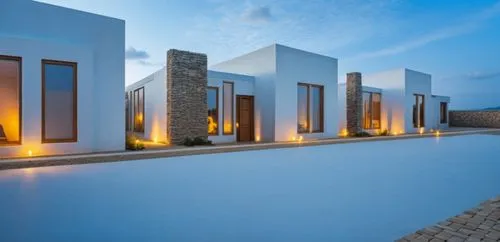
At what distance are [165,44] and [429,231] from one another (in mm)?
19355

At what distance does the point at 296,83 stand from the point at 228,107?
3268 millimetres

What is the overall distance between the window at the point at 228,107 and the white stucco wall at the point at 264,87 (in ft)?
4.22

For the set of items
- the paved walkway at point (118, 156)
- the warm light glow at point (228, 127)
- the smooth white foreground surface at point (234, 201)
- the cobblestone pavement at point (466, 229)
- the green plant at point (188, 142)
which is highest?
the warm light glow at point (228, 127)

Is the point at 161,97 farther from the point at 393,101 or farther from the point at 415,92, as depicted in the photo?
the point at 415,92

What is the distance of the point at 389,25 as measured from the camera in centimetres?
1856

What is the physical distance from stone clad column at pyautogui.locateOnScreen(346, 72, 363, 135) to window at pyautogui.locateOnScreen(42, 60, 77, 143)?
1346 centimetres

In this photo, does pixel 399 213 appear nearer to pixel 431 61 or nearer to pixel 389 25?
pixel 389 25

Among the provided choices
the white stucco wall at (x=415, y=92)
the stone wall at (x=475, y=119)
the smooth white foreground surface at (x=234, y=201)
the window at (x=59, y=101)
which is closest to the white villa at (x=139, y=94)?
the window at (x=59, y=101)

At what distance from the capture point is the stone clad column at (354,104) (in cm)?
1625

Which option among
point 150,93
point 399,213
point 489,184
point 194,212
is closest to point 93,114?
point 150,93

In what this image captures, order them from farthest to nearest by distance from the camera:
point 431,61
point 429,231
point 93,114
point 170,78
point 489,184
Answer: point 431,61 < point 170,78 < point 93,114 < point 489,184 < point 429,231

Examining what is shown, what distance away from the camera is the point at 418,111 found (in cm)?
2052

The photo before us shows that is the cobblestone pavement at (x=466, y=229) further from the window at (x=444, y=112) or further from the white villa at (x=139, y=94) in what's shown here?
the window at (x=444, y=112)

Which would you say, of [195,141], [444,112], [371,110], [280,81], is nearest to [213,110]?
[195,141]
